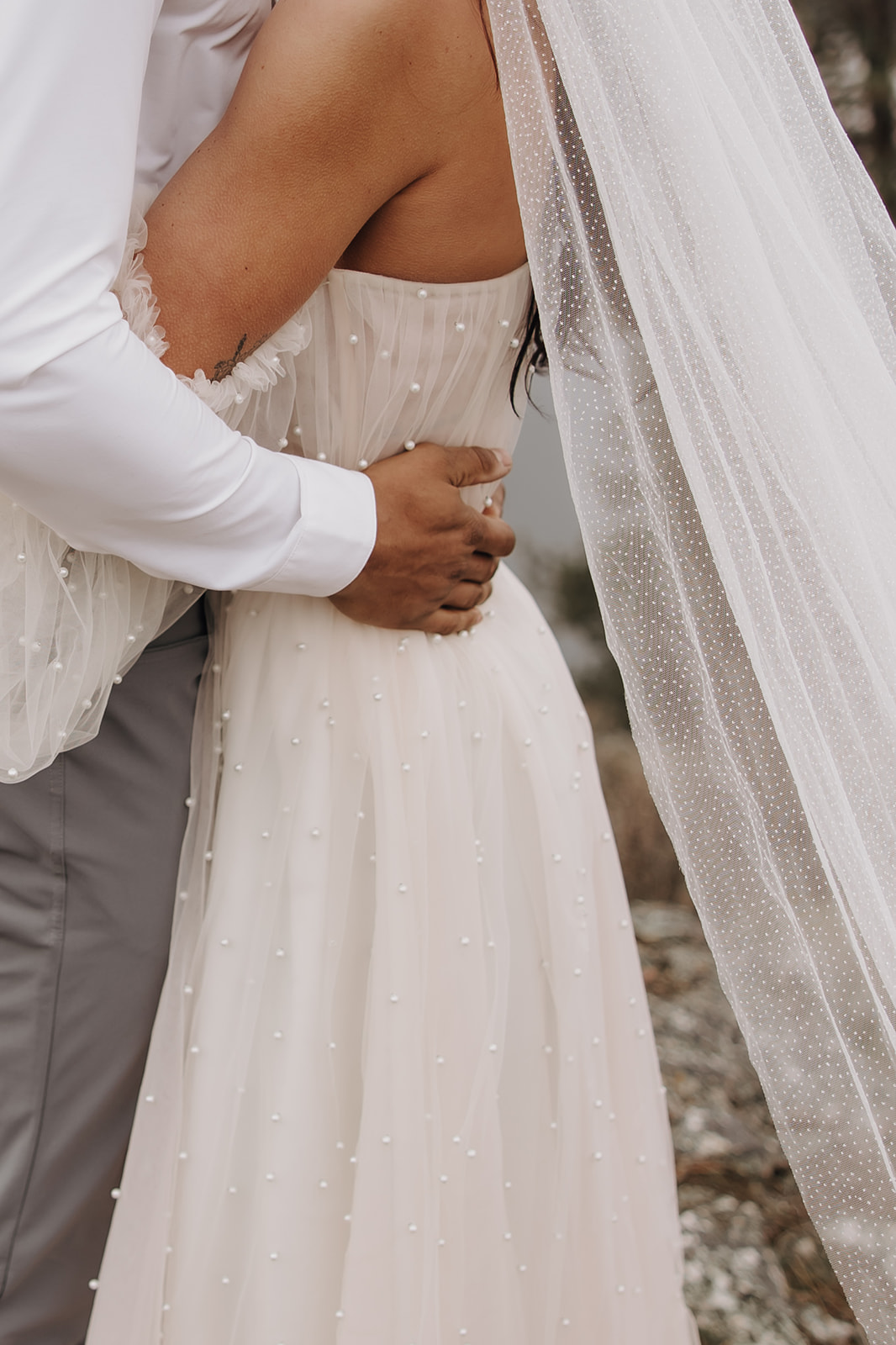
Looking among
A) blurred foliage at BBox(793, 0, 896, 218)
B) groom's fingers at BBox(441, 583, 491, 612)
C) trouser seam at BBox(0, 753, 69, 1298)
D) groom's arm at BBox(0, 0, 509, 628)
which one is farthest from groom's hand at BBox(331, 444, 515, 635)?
blurred foliage at BBox(793, 0, 896, 218)

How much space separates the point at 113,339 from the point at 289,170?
Result: 170 millimetres

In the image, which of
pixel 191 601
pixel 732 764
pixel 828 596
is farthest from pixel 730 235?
pixel 191 601

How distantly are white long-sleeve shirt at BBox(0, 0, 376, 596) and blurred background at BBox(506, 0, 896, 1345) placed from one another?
39 centimetres

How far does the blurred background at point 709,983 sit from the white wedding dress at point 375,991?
0.86ft

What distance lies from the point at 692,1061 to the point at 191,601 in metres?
1.75

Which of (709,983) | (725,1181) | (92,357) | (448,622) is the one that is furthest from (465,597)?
(709,983)

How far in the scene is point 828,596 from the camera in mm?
703

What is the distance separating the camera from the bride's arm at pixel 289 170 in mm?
691

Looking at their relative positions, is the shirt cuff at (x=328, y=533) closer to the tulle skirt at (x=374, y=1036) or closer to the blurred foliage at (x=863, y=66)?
the tulle skirt at (x=374, y=1036)

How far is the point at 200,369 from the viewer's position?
0.76 m

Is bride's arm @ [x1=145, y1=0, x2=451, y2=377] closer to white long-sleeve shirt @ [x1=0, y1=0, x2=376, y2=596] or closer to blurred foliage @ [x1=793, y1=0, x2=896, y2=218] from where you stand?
white long-sleeve shirt @ [x1=0, y1=0, x2=376, y2=596]

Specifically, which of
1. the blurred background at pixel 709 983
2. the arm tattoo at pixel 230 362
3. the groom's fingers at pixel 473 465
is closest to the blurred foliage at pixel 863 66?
the blurred background at pixel 709 983

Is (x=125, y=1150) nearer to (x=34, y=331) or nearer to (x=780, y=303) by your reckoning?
(x=34, y=331)

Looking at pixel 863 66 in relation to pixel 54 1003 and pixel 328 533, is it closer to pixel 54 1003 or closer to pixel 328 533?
pixel 328 533
